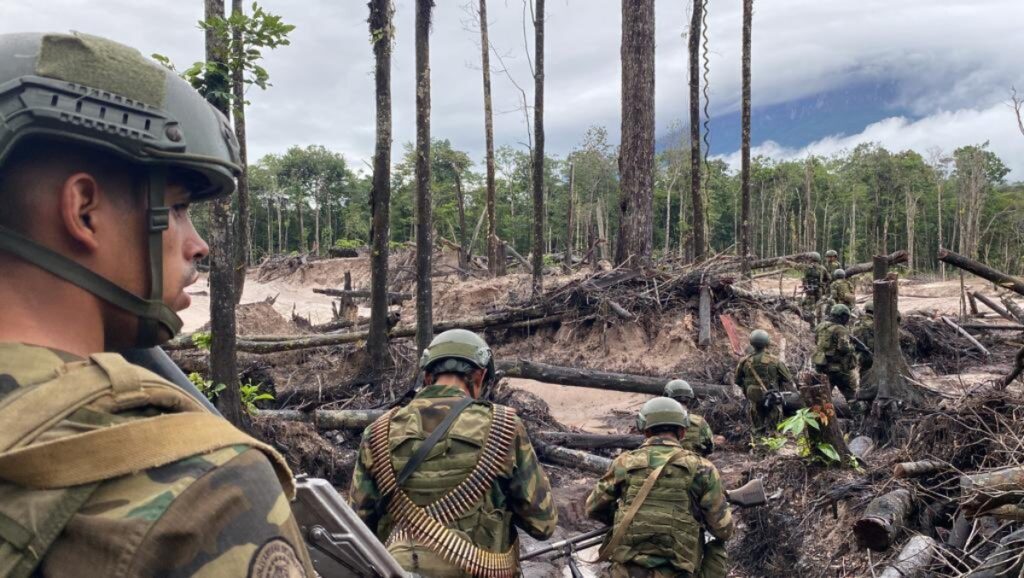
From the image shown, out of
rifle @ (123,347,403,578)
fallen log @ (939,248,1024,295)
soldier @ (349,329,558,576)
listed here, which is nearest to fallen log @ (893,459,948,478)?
fallen log @ (939,248,1024,295)

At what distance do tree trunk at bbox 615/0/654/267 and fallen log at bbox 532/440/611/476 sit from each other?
7.30 meters

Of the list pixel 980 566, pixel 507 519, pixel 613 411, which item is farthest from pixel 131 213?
pixel 613 411

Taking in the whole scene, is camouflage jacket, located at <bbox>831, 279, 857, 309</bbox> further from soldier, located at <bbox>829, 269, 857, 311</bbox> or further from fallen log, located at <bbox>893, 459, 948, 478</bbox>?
fallen log, located at <bbox>893, 459, 948, 478</bbox>

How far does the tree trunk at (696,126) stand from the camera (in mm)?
19000

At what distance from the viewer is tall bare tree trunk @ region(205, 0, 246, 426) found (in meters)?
7.11

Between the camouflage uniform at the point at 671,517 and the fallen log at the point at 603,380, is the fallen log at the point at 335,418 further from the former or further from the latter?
the camouflage uniform at the point at 671,517

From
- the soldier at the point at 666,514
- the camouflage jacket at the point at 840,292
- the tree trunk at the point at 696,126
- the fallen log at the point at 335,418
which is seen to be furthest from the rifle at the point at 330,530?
the tree trunk at the point at 696,126

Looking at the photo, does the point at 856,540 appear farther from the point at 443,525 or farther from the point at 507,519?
the point at 443,525

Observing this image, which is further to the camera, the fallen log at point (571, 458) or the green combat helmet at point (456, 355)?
the fallen log at point (571, 458)

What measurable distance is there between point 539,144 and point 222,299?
11278mm

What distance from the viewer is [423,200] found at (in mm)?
10875

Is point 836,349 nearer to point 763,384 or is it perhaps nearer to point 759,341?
point 759,341

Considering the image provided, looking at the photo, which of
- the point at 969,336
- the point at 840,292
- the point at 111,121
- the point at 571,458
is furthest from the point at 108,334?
the point at 969,336

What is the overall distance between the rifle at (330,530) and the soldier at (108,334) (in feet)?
0.91
